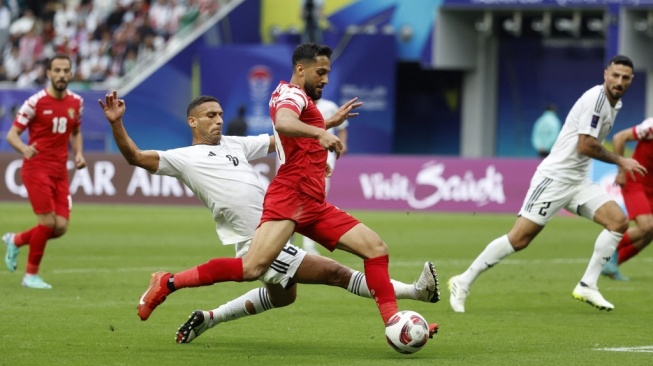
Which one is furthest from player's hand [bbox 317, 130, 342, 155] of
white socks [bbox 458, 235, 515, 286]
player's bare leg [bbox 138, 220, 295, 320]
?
white socks [bbox 458, 235, 515, 286]

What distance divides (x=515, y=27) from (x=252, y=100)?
25.7 ft

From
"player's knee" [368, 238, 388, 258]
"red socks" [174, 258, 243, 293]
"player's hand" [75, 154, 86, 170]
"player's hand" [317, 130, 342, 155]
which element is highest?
"player's hand" [317, 130, 342, 155]

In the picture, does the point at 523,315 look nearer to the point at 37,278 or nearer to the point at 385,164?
the point at 37,278

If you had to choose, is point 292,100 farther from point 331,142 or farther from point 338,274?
point 338,274

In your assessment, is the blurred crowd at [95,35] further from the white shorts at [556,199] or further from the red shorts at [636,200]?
the white shorts at [556,199]

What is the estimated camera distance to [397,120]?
42.6 meters

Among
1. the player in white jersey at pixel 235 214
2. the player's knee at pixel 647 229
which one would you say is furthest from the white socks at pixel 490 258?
the player's knee at pixel 647 229

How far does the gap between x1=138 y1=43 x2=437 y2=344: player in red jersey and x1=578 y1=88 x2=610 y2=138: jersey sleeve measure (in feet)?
11.5

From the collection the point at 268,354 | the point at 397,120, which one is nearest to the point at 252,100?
the point at 397,120

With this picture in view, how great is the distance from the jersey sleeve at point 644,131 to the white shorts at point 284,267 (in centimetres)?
605

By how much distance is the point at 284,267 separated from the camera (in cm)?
975

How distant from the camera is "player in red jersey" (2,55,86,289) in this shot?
48.4ft

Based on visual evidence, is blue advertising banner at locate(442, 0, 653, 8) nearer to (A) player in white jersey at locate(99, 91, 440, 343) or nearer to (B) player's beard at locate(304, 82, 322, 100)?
(A) player in white jersey at locate(99, 91, 440, 343)

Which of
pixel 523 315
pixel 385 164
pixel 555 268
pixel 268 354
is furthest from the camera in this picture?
pixel 385 164
